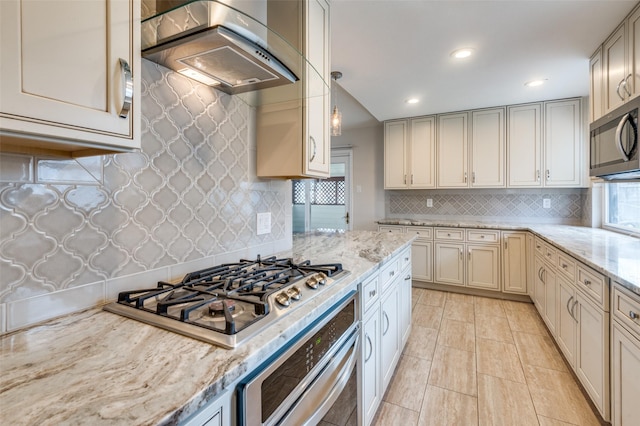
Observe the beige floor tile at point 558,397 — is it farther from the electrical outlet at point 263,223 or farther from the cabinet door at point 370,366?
the electrical outlet at point 263,223

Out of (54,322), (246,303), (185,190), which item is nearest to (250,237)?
(185,190)

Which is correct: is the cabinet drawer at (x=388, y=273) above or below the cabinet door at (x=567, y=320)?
above

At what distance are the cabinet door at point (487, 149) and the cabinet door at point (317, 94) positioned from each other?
284 centimetres

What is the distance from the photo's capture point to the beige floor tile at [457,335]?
8.45ft

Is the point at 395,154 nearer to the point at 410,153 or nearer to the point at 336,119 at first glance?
the point at 410,153

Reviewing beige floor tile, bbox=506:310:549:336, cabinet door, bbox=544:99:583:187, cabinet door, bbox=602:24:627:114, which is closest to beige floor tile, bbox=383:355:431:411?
beige floor tile, bbox=506:310:549:336

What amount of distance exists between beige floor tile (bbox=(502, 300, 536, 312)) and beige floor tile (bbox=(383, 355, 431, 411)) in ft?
5.53

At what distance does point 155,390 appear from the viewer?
0.55m

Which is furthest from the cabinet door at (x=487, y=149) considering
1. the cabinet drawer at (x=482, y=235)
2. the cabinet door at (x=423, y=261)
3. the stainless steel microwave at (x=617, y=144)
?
the stainless steel microwave at (x=617, y=144)

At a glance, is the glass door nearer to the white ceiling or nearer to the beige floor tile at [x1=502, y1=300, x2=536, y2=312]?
the white ceiling

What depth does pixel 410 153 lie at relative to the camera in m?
4.31

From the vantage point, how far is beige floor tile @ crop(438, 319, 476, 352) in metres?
2.57

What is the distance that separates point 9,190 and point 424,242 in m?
3.91

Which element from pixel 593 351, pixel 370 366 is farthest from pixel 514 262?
pixel 370 366
